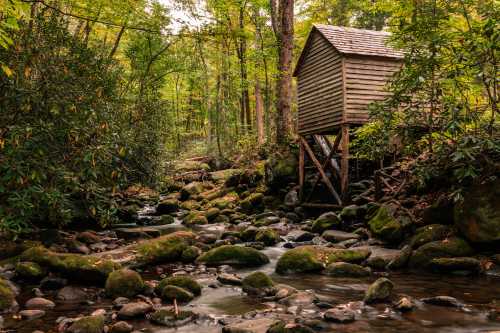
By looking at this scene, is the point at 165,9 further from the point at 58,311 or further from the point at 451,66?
the point at 58,311

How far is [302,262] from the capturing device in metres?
7.63

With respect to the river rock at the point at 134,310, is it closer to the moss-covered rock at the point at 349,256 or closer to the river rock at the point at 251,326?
the river rock at the point at 251,326

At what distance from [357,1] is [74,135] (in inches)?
947

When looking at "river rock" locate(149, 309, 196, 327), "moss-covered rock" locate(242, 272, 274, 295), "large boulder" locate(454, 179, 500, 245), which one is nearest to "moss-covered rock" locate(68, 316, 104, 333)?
"river rock" locate(149, 309, 196, 327)

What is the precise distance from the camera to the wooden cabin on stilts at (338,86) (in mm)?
13719

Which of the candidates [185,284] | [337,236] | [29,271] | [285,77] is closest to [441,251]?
[337,236]

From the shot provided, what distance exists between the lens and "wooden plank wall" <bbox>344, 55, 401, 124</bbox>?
1369cm

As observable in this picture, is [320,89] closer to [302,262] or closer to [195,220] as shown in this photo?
[195,220]

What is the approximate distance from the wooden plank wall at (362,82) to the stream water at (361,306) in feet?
25.2

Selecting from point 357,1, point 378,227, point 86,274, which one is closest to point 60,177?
point 86,274

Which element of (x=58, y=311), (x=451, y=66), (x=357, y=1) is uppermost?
(x=357, y=1)

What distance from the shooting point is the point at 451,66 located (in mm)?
7906

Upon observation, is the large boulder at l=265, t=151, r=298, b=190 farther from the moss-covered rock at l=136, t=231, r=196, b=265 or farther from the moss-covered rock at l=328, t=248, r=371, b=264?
the moss-covered rock at l=328, t=248, r=371, b=264

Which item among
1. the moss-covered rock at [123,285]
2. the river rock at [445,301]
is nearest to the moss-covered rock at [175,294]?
the moss-covered rock at [123,285]
